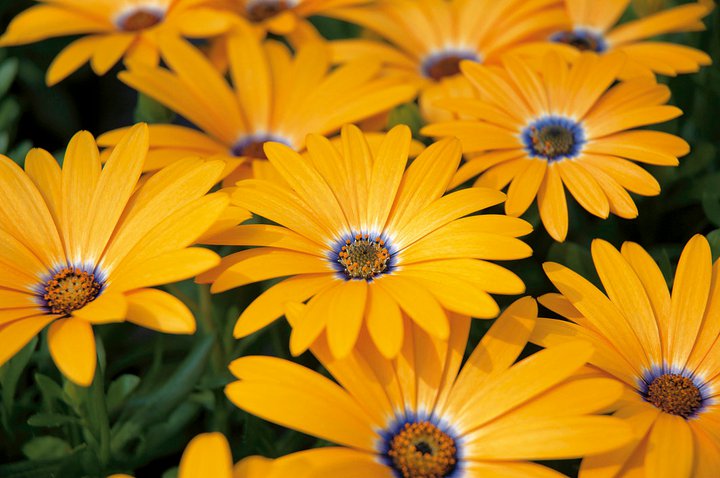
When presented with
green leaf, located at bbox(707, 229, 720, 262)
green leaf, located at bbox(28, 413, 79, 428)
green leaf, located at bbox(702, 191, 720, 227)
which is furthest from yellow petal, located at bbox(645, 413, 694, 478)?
green leaf, located at bbox(28, 413, 79, 428)

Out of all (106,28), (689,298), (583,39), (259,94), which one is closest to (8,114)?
(106,28)

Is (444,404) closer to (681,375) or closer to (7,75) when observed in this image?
(681,375)

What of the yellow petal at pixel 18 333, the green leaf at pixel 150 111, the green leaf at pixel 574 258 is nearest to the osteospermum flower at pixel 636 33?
the green leaf at pixel 574 258

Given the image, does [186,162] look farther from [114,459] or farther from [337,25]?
[337,25]

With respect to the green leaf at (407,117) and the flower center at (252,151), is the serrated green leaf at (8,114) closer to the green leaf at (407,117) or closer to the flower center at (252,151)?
the flower center at (252,151)

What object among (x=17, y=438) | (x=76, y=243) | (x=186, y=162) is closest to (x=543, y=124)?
(x=186, y=162)

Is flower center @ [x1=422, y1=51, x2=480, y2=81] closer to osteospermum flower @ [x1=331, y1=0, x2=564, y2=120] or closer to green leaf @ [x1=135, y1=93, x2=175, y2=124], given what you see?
osteospermum flower @ [x1=331, y1=0, x2=564, y2=120]
